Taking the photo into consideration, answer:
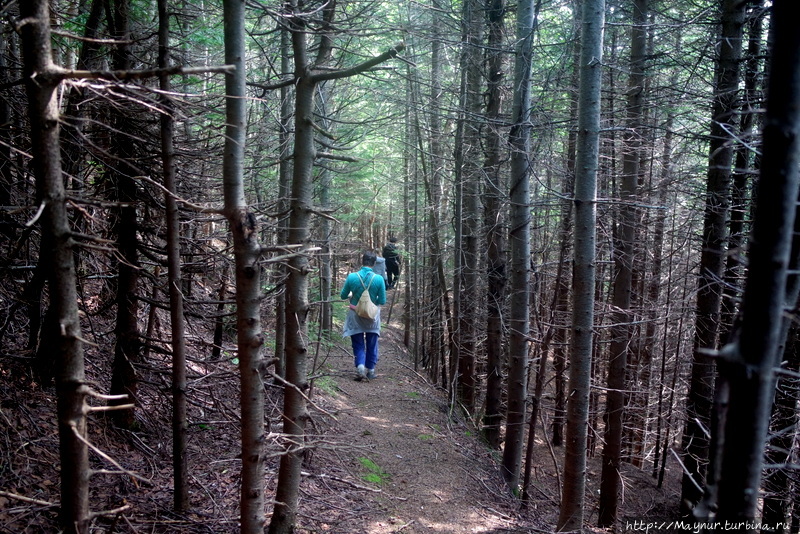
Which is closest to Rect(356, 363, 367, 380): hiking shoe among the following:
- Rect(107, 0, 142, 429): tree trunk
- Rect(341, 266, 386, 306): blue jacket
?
Rect(341, 266, 386, 306): blue jacket

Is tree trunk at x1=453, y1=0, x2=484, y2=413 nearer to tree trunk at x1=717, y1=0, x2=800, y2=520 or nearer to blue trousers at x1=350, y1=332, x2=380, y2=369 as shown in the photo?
blue trousers at x1=350, y1=332, x2=380, y2=369

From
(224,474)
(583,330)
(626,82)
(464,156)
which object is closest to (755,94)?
(583,330)

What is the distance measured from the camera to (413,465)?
7.27 m

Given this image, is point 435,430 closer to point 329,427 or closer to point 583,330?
point 329,427

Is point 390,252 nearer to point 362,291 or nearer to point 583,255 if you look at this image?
point 362,291

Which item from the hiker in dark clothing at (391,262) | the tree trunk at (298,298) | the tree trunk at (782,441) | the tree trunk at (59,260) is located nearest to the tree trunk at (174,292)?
the tree trunk at (298,298)

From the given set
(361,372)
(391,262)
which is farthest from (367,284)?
(391,262)

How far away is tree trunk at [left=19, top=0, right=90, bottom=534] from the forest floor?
210mm

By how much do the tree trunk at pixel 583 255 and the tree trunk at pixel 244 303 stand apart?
346 cm

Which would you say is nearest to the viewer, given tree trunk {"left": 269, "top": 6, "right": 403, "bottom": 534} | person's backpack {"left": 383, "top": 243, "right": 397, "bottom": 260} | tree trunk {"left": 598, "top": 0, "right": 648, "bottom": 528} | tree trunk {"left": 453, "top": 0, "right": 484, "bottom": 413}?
tree trunk {"left": 269, "top": 6, "right": 403, "bottom": 534}

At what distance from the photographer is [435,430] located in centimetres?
884

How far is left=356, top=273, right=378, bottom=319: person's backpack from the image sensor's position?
9648mm

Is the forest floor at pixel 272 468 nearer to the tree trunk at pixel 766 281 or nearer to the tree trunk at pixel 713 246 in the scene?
the tree trunk at pixel 713 246

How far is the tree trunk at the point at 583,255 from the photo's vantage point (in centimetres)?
519
